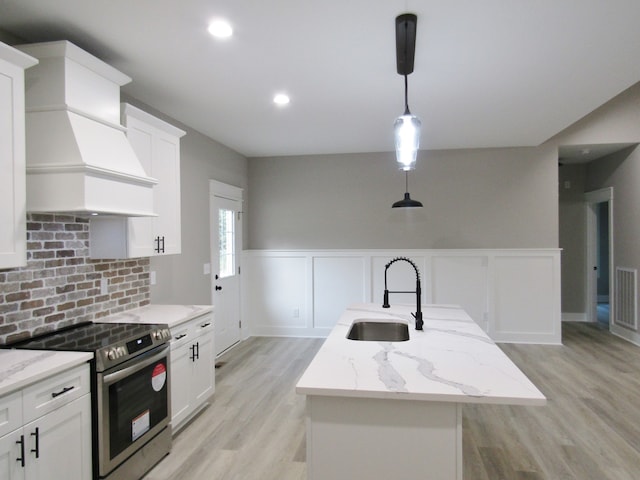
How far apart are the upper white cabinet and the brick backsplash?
1.17ft

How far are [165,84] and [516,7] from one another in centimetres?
246

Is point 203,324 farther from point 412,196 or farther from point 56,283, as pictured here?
point 412,196

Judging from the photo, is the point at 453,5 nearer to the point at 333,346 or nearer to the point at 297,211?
the point at 333,346

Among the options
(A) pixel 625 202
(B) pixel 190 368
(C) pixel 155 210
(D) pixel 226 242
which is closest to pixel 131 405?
(B) pixel 190 368

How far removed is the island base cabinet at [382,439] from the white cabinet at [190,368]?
1518mm

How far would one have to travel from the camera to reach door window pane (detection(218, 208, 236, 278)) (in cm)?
481

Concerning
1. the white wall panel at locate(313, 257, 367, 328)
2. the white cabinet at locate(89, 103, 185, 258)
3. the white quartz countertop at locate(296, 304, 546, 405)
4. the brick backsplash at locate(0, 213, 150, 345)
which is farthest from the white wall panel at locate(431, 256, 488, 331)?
the brick backsplash at locate(0, 213, 150, 345)

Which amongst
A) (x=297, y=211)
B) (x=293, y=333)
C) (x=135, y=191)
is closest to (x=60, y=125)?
(x=135, y=191)

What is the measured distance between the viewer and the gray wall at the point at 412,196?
518 centimetres

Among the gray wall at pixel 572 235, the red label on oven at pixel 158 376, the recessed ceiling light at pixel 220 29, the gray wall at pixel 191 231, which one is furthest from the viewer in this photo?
the gray wall at pixel 572 235

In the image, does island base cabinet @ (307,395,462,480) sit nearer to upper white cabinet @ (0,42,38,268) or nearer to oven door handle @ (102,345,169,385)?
oven door handle @ (102,345,169,385)

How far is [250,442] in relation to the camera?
9.00 feet

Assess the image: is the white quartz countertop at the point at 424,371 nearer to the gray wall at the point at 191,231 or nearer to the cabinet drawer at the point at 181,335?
the cabinet drawer at the point at 181,335

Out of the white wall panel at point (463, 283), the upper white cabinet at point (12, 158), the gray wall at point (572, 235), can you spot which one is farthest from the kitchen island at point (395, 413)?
the gray wall at point (572, 235)
